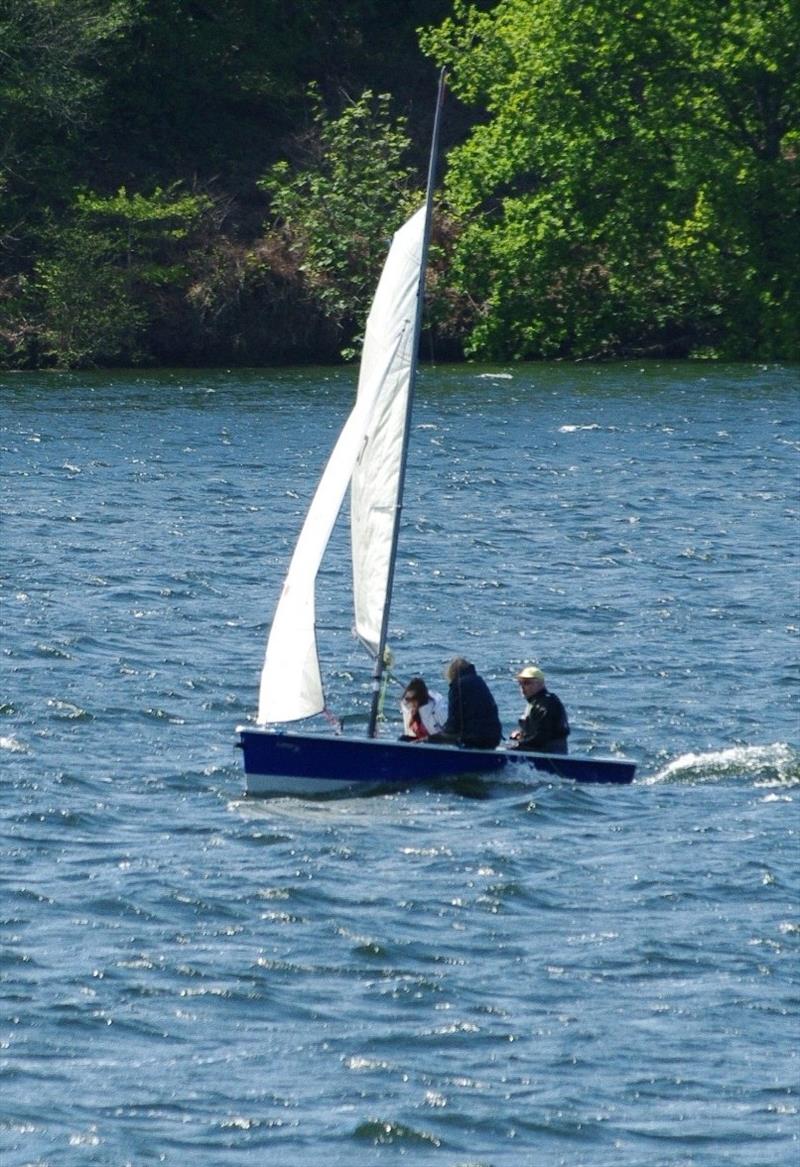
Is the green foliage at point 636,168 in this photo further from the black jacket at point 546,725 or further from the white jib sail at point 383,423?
the black jacket at point 546,725

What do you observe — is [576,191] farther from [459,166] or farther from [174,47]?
[174,47]

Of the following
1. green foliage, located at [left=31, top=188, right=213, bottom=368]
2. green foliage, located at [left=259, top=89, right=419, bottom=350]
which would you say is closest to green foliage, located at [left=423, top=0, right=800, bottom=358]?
green foliage, located at [left=259, top=89, right=419, bottom=350]

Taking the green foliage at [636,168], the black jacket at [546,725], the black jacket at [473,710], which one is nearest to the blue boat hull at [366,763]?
the black jacket at [473,710]

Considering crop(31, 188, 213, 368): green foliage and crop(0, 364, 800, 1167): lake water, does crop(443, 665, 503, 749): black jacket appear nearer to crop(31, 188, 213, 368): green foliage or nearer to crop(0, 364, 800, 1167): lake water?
crop(0, 364, 800, 1167): lake water

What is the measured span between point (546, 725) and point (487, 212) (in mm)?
45201

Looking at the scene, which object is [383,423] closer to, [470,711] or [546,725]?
[470,711]

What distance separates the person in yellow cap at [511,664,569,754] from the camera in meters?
21.5

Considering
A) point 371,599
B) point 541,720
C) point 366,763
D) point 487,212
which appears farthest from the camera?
point 487,212

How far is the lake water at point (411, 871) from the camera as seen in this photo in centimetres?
1402

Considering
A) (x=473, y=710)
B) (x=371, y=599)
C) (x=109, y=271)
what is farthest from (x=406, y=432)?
(x=109, y=271)

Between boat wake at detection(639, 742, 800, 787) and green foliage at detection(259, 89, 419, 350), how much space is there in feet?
135

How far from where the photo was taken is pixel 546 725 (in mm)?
21578

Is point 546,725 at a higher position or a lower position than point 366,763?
higher

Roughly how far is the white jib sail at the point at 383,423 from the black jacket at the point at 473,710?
3.73 ft
